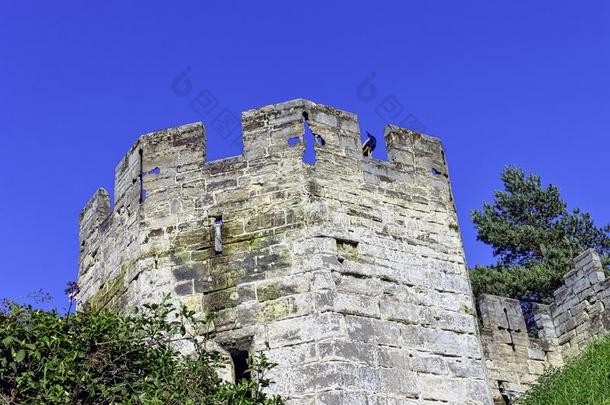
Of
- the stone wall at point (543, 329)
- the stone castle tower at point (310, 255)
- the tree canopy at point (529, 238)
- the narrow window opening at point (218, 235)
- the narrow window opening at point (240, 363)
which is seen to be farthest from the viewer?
the tree canopy at point (529, 238)

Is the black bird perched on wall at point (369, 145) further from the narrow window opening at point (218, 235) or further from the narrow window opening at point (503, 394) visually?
the narrow window opening at point (503, 394)

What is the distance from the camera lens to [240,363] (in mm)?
7012

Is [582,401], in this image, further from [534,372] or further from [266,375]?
[266,375]

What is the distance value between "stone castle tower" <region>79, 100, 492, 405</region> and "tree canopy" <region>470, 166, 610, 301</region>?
41.2 feet

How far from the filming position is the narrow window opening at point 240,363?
686 centimetres

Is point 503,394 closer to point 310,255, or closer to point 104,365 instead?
point 310,255

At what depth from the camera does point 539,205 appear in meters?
22.9

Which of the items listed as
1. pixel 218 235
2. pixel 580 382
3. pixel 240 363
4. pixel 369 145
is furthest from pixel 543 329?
pixel 218 235

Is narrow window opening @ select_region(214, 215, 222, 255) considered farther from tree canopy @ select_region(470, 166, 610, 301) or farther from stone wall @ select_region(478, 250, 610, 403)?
tree canopy @ select_region(470, 166, 610, 301)

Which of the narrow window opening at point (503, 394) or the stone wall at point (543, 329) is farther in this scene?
the stone wall at point (543, 329)

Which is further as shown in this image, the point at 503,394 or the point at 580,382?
the point at 503,394

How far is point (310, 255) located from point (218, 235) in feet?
3.04

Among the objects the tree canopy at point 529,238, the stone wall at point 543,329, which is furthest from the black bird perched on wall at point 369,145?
the tree canopy at point 529,238

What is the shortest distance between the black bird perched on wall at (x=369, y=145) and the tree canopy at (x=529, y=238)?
12750 millimetres
